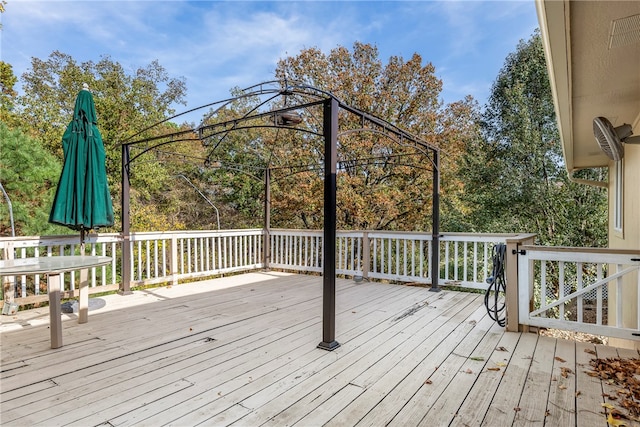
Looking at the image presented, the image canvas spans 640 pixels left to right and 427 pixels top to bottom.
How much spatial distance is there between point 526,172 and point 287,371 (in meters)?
11.9

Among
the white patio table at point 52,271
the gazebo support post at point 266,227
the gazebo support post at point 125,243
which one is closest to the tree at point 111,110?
the gazebo support post at point 266,227

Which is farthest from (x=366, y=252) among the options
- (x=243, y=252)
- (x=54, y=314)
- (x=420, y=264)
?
(x=54, y=314)

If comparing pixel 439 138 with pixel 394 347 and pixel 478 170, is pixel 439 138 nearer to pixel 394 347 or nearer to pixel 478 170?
pixel 478 170

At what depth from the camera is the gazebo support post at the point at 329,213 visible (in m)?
2.79

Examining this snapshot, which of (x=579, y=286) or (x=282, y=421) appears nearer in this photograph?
(x=282, y=421)

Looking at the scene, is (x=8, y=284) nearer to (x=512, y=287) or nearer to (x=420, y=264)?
(x=420, y=264)

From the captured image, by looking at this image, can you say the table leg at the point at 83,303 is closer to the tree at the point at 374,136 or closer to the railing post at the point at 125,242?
the railing post at the point at 125,242

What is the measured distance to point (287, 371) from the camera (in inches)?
95.8

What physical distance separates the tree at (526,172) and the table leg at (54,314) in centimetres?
1101

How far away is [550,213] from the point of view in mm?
11234

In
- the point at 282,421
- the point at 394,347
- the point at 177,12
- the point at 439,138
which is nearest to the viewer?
the point at 282,421

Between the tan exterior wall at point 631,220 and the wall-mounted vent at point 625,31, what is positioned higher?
the wall-mounted vent at point 625,31

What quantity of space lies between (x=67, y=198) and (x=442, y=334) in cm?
418

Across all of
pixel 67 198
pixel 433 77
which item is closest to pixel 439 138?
pixel 433 77
